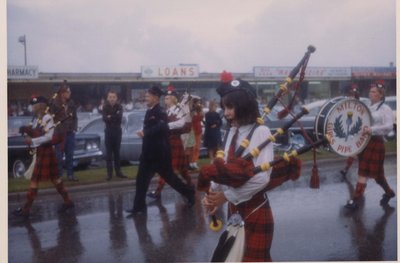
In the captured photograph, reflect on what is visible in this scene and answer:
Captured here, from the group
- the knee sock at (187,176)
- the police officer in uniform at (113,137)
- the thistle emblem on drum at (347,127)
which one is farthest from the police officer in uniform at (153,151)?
the thistle emblem on drum at (347,127)

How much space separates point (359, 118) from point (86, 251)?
2673 millimetres

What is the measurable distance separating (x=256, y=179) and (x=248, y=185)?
7cm

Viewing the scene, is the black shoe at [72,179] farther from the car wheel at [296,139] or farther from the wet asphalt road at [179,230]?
the car wheel at [296,139]

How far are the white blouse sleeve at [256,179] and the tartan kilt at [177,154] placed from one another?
11.8 feet

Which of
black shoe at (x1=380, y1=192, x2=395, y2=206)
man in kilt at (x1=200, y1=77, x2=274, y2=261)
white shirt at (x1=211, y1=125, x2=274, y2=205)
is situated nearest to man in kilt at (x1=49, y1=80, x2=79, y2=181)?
man in kilt at (x1=200, y1=77, x2=274, y2=261)

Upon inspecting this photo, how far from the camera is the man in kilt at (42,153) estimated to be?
681 cm

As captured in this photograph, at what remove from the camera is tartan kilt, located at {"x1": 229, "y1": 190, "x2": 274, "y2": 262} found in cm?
430

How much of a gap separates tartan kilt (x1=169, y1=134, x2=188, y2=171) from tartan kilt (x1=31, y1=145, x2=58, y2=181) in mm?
1449

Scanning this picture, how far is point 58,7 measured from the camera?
221 inches

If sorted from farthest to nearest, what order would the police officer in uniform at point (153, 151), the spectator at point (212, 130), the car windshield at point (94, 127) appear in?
the car windshield at point (94, 127), the spectator at point (212, 130), the police officer in uniform at point (153, 151)

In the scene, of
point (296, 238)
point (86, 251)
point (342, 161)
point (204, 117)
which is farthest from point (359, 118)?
point (342, 161)

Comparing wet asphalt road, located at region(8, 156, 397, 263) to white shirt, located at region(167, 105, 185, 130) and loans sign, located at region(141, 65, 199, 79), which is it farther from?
loans sign, located at region(141, 65, 199, 79)

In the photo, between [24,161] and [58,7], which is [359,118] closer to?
[58,7]

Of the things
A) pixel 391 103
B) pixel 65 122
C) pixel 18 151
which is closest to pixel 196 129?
pixel 65 122
